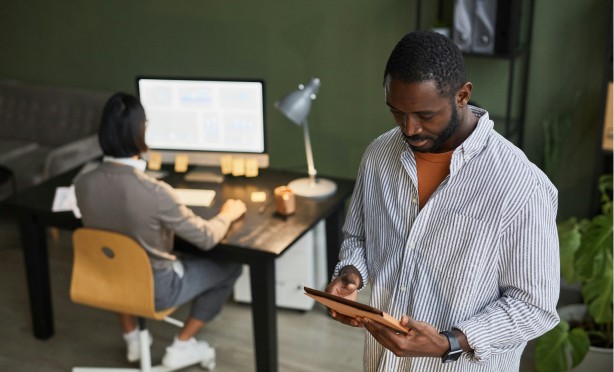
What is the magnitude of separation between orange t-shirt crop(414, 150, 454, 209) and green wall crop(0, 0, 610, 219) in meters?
2.27

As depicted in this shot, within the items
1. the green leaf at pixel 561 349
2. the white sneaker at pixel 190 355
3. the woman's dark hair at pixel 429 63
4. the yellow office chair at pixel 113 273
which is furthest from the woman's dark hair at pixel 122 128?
the green leaf at pixel 561 349

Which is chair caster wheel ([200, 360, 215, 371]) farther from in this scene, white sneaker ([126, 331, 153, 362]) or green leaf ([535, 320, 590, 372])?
green leaf ([535, 320, 590, 372])

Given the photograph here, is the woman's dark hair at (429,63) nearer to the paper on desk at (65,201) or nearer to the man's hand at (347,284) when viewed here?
the man's hand at (347,284)

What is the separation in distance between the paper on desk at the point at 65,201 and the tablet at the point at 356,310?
68.0 inches

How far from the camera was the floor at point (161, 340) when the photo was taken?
3.51 meters

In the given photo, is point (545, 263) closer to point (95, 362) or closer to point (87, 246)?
point (87, 246)

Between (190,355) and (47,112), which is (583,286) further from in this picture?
(47,112)

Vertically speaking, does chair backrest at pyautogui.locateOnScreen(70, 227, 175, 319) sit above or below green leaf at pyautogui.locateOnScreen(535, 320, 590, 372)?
above

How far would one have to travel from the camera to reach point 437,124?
170 centimetres

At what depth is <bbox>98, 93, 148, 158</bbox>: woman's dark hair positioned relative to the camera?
2.92 m

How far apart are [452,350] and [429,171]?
1.37ft

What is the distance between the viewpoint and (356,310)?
1.77 metres

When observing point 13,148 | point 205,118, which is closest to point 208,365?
point 205,118

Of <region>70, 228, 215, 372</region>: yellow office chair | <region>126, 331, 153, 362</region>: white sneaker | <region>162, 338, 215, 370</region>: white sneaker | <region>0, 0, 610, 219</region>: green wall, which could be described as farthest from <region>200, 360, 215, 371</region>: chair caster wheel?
<region>0, 0, 610, 219</region>: green wall
